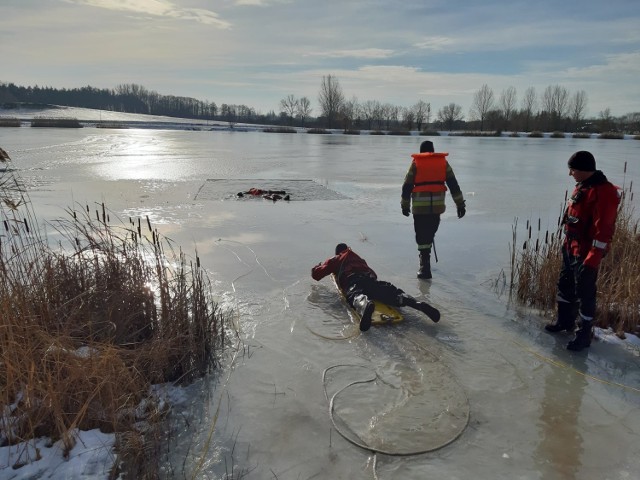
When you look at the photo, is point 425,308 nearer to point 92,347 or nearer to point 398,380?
point 398,380

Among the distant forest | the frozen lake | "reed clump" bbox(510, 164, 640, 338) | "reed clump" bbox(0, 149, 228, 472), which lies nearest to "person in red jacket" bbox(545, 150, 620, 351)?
the frozen lake

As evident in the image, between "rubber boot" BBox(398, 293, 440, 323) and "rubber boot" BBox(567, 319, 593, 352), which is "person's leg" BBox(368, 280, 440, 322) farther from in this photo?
"rubber boot" BBox(567, 319, 593, 352)

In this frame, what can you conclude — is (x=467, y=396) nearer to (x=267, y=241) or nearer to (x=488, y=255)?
(x=488, y=255)

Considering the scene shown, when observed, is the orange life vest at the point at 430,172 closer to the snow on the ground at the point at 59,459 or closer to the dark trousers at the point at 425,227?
the dark trousers at the point at 425,227

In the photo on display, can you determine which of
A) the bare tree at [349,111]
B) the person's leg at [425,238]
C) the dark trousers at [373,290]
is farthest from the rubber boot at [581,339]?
the bare tree at [349,111]

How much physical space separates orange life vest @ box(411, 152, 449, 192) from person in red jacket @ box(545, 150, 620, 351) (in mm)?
1609

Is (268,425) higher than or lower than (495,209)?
lower

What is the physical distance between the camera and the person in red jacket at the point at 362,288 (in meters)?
3.78

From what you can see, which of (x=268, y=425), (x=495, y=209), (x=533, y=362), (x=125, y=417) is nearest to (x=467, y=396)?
(x=533, y=362)

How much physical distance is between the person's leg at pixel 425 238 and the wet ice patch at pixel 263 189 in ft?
15.3

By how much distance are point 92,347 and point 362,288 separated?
7.22 ft

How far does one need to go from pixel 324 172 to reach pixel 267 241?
28.3 feet

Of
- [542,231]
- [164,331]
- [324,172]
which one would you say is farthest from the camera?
[324,172]

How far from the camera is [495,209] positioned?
876cm
